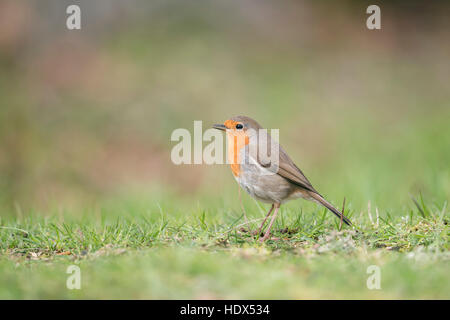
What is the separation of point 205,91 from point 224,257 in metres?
7.99

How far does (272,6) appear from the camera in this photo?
13.4m

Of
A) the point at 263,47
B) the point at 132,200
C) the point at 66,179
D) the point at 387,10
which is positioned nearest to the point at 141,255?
the point at 132,200

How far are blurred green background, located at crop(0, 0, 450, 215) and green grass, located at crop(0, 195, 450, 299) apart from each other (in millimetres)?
3522

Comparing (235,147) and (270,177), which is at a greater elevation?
(235,147)

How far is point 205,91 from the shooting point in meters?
11.5

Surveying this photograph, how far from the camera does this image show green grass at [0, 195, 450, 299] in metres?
3.37

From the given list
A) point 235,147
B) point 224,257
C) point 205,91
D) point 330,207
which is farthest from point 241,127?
point 205,91

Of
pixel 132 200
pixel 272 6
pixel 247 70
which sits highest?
pixel 272 6

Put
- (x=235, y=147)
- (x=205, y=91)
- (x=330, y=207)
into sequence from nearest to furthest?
(x=330, y=207) < (x=235, y=147) < (x=205, y=91)

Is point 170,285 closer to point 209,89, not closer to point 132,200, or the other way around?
point 132,200

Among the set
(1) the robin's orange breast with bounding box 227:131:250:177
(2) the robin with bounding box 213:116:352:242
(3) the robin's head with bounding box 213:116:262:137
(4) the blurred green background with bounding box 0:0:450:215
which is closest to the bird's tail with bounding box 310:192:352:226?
(2) the robin with bounding box 213:116:352:242

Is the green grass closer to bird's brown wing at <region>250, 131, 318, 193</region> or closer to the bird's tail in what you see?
the bird's tail

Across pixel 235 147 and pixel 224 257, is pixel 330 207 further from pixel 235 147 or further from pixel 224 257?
pixel 224 257
